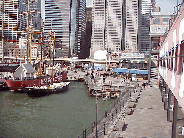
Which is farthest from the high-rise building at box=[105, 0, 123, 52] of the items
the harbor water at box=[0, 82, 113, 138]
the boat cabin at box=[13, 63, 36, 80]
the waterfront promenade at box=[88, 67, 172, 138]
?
→ the waterfront promenade at box=[88, 67, 172, 138]

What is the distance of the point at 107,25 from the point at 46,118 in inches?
6434

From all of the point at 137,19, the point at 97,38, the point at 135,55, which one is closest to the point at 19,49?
the point at 97,38

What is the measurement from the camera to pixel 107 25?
188 meters

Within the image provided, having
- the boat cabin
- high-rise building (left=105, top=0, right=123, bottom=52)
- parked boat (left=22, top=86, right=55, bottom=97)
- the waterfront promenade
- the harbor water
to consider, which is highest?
high-rise building (left=105, top=0, right=123, bottom=52)

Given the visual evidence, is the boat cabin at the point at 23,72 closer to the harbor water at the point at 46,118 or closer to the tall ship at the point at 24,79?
the tall ship at the point at 24,79

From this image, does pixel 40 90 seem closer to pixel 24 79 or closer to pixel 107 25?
pixel 24 79

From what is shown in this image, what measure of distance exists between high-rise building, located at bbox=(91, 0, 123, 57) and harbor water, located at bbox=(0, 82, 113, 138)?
148 meters

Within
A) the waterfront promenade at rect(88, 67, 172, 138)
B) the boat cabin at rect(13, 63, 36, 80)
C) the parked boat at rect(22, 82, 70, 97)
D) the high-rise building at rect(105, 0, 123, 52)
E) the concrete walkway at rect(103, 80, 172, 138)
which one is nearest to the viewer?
the concrete walkway at rect(103, 80, 172, 138)

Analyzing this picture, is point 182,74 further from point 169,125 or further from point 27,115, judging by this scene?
point 27,115

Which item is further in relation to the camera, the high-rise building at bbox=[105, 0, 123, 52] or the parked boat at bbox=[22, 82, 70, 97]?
the high-rise building at bbox=[105, 0, 123, 52]

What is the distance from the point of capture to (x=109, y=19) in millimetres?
186625

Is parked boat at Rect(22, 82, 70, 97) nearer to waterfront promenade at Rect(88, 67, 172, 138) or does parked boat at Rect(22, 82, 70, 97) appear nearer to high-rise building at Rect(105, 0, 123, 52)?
waterfront promenade at Rect(88, 67, 172, 138)

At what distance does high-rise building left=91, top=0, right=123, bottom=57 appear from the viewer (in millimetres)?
185250

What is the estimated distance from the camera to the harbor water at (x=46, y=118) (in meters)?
24.7
